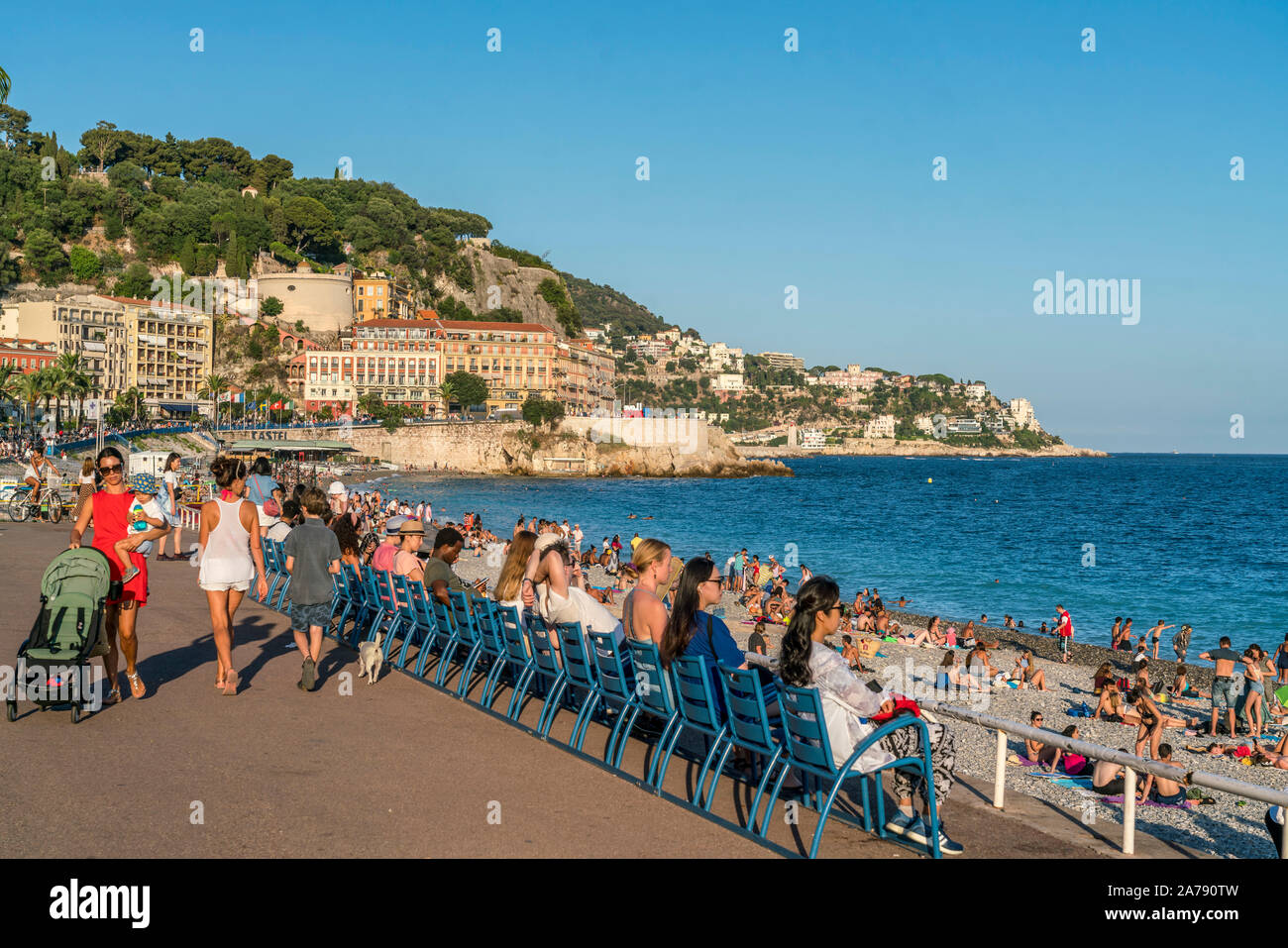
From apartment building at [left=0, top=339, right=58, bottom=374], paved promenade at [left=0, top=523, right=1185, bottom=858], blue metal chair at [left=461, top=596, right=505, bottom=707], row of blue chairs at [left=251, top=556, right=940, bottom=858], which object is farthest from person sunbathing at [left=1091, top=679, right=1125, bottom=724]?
apartment building at [left=0, top=339, right=58, bottom=374]

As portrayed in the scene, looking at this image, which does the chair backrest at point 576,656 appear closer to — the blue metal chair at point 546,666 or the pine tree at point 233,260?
the blue metal chair at point 546,666

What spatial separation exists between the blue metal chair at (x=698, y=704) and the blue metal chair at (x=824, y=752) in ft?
1.79

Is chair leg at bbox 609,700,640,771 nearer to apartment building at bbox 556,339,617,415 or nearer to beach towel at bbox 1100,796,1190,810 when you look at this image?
beach towel at bbox 1100,796,1190,810

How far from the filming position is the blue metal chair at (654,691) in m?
5.95

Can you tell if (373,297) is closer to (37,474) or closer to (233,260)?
(233,260)

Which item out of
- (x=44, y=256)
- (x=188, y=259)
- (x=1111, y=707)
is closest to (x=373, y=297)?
(x=188, y=259)

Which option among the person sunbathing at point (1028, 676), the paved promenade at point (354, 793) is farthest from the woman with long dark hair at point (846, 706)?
the person sunbathing at point (1028, 676)

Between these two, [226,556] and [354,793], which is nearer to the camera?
[354,793]

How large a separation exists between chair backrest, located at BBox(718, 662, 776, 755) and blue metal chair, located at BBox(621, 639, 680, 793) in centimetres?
47

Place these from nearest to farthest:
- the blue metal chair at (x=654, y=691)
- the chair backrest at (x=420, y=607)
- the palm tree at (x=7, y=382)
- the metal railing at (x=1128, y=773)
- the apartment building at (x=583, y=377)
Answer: the metal railing at (x=1128, y=773) < the blue metal chair at (x=654, y=691) < the chair backrest at (x=420, y=607) < the palm tree at (x=7, y=382) < the apartment building at (x=583, y=377)

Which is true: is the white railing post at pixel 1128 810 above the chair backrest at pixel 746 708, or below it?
below

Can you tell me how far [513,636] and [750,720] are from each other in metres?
2.71

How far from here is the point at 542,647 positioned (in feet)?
23.6
